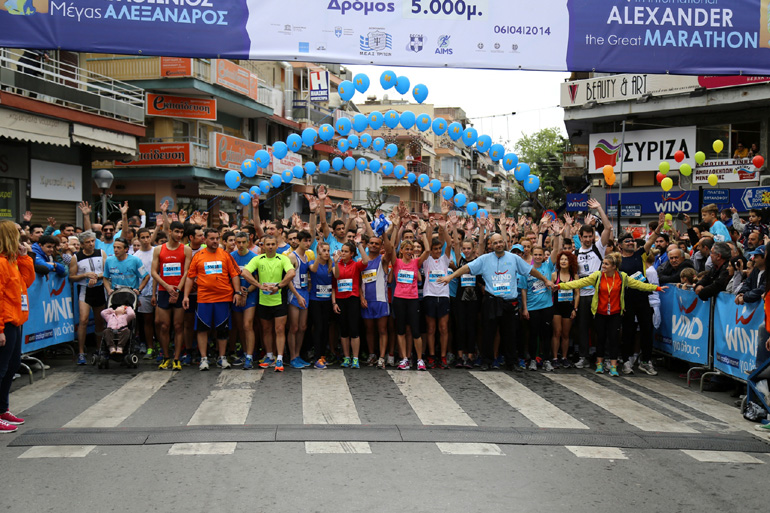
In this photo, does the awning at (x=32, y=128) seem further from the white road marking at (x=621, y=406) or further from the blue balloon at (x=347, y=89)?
the white road marking at (x=621, y=406)

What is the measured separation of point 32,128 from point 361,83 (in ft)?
30.5

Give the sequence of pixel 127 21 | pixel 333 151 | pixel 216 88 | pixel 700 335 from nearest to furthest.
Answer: pixel 127 21 < pixel 700 335 < pixel 216 88 < pixel 333 151

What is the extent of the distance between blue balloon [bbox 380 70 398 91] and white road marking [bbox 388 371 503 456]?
22.5 feet

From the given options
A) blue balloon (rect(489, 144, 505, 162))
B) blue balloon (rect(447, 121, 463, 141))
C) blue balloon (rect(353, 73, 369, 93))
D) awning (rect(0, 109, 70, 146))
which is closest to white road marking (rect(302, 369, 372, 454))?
blue balloon (rect(353, 73, 369, 93))

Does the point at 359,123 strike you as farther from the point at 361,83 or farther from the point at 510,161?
the point at 510,161

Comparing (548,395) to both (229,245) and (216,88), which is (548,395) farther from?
(216,88)

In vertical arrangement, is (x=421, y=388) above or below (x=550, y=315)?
below

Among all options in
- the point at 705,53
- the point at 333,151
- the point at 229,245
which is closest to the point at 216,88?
the point at 333,151

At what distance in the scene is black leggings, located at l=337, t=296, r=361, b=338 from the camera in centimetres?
1087

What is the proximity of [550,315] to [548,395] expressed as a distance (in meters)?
2.15

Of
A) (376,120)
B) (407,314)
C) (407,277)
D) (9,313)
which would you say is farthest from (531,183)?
(9,313)

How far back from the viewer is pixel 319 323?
10.9 meters

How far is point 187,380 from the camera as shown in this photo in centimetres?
974

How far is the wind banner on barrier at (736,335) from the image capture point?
909 cm
